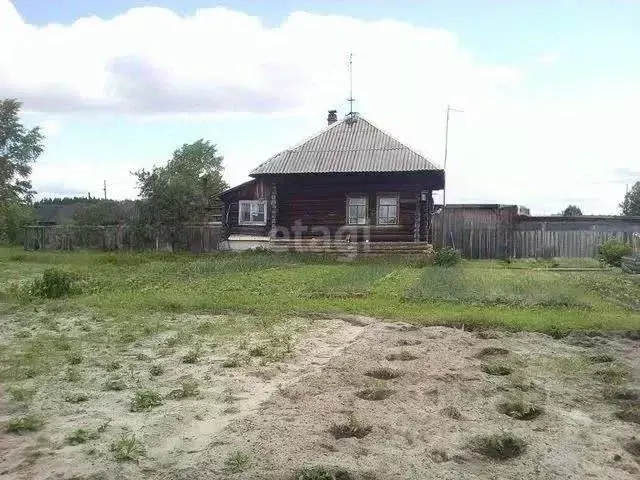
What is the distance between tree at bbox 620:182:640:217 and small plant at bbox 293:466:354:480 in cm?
4683

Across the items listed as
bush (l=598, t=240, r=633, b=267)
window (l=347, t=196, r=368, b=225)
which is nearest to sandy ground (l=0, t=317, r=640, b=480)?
bush (l=598, t=240, r=633, b=267)

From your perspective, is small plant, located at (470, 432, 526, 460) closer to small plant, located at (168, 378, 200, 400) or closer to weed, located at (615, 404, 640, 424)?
weed, located at (615, 404, 640, 424)

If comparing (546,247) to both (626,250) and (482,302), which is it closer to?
(626,250)

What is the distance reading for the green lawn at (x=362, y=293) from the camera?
10477 millimetres

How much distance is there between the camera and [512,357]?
7.57 m

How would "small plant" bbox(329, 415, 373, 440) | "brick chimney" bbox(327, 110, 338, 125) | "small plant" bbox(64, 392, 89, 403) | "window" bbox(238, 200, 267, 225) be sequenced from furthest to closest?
"brick chimney" bbox(327, 110, 338, 125) → "window" bbox(238, 200, 267, 225) → "small plant" bbox(64, 392, 89, 403) → "small plant" bbox(329, 415, 373, 440)

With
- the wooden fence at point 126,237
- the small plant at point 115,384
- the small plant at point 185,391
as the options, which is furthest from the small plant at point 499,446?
the wooden fence at point 126,237

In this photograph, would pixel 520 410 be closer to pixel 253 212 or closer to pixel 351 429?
pixel 351 429

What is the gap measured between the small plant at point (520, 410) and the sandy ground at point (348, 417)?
2.8 inches

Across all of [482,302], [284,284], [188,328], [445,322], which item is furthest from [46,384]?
[284,284]

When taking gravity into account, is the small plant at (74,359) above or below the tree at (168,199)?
below

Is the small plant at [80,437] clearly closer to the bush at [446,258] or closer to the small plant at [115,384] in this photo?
the small plant at [115,384]

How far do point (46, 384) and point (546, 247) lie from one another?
22.6 metres

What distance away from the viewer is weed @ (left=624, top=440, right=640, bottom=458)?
4.66 meters
